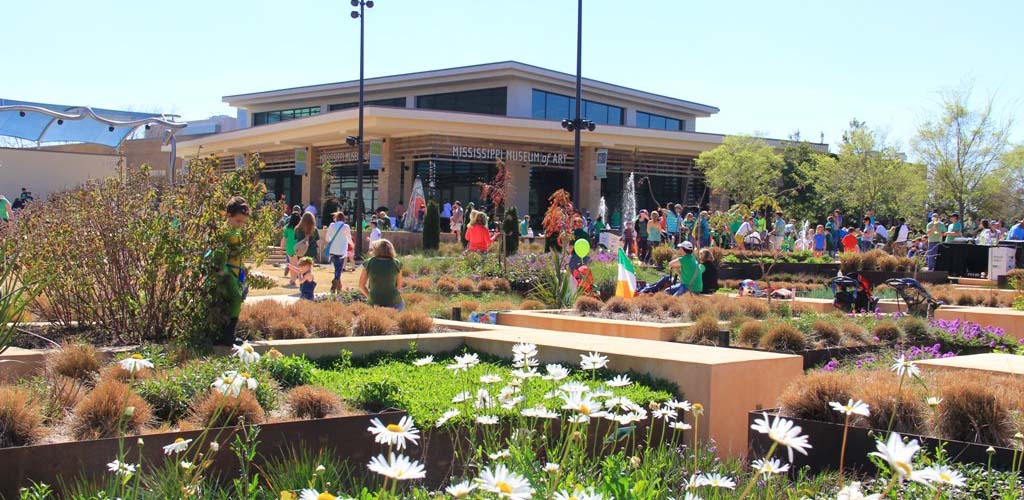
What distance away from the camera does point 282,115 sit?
57219 millimetres

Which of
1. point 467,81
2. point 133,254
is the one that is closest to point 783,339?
point 133,254

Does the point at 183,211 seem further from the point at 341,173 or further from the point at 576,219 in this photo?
the point at 341,173

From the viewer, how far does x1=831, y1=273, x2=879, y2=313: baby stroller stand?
13438 millimetres

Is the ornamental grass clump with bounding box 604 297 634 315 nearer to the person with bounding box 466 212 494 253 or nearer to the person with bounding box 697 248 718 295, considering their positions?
the person with bounding box 697 248 718 295

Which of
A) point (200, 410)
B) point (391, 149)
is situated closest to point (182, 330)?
→ point (200, 410)

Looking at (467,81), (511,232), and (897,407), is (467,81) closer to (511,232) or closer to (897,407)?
(511,232)

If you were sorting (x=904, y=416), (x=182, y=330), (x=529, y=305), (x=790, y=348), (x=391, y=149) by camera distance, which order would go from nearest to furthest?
(x=904, y=416) → (x=182, y=330) → (x=790, y=348) → (x=529, y=305) → (x=391, y=149)

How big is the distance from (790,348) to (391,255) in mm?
4421

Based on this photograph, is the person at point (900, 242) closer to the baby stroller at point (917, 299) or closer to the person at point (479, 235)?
the person at point (479, 235)

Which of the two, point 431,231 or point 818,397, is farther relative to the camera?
point 431,231

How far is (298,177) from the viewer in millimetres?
52250

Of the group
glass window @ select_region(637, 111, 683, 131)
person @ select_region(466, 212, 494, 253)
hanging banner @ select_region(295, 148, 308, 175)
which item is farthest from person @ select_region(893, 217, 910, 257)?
hanging banner @ select_region(295, 148, 308, 175)

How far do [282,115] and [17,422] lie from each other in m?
54.1

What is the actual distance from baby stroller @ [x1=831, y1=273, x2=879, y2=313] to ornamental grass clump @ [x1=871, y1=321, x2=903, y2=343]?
2651mm
